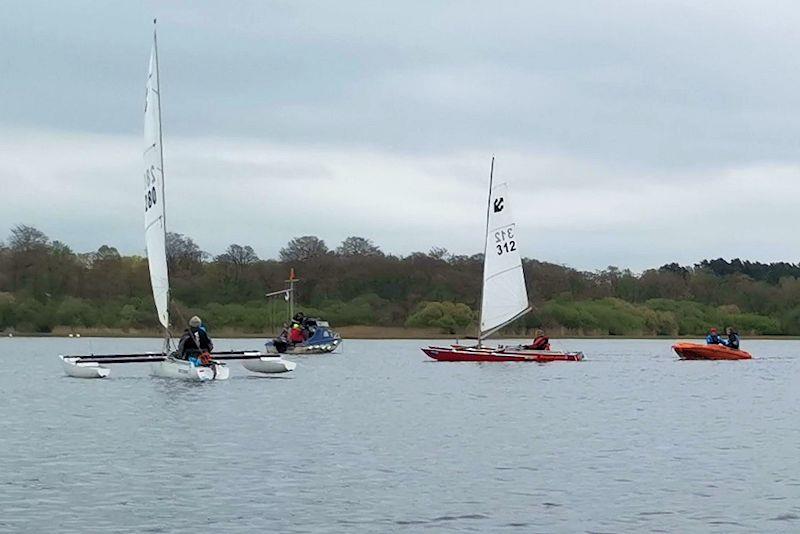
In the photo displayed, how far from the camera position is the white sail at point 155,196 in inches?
1890

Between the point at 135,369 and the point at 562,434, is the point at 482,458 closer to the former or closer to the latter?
the point at 562,434

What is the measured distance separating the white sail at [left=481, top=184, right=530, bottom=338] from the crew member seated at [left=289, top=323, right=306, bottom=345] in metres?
17.9

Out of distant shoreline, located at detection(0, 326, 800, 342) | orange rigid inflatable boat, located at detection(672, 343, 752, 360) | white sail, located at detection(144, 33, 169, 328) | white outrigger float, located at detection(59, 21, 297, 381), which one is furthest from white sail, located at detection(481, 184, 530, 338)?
distant shoreline, located at detection(0, 326, 800, 342)

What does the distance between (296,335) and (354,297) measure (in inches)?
1737

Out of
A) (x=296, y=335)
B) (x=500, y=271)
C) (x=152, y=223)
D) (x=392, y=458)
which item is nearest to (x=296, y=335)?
(x=296, y=335)

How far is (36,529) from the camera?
1905cm

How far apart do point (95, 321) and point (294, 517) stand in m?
91.5

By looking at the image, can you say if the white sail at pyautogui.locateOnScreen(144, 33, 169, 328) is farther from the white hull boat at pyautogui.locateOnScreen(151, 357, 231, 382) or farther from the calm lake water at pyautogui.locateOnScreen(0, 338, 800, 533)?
the calm lake water at pyautogui.locateOnScreen(0, 338, 800, 533)

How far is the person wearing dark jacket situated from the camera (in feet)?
148

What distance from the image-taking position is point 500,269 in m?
63.6

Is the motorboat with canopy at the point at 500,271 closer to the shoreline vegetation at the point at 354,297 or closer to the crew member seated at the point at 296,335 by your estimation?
the crew member seated at the point at 296,335

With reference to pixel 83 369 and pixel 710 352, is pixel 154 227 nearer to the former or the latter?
pixel 83 369

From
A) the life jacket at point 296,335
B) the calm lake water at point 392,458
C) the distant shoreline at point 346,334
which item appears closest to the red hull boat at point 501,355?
the calm lake water at point 392,458

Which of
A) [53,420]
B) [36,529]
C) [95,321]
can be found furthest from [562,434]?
[95,321]
